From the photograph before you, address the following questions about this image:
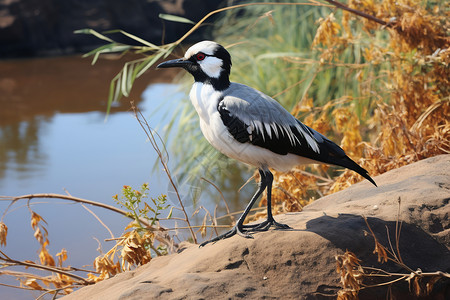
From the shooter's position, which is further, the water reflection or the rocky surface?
the rocky surface

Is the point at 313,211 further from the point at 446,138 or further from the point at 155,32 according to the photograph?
the point at 155,32

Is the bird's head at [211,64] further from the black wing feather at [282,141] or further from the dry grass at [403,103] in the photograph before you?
the dry grass at [403,103]

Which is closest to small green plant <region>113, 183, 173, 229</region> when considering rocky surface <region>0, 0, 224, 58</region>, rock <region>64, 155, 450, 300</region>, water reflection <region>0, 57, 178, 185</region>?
rock <region>64, 155, 450, 300</region>

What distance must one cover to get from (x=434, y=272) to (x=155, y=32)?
345 inches

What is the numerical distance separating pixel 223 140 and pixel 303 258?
55cm

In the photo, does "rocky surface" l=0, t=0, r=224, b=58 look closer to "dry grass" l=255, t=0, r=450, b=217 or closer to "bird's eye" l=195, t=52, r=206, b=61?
"dry grass" l=255, t=0, r=450, b=217

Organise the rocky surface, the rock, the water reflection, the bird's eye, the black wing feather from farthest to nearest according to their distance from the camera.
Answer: the rocky surface
the water reflection
the bird's eye
the black wing feather
the rock

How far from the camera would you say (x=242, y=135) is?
225 centimetres

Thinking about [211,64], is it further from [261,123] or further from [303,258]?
[303,258]

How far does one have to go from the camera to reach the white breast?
2250 millimetres

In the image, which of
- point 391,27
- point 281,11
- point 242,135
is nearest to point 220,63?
point 242,135

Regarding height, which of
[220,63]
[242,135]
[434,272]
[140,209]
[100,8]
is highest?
[100,8]

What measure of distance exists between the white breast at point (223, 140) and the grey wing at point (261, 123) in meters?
0.02

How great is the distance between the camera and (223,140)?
225 centimetres
